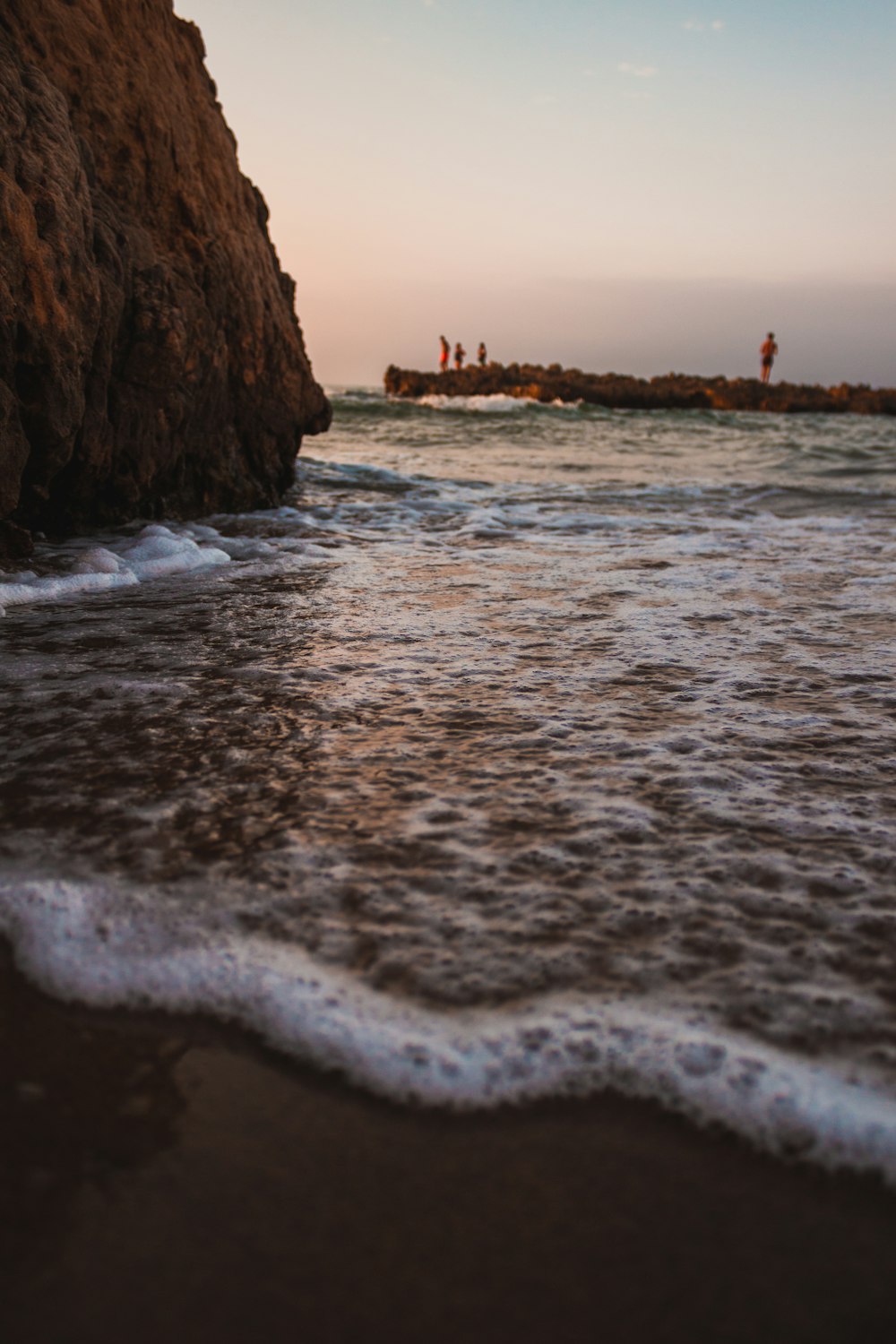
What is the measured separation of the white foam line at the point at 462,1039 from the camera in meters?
1.15

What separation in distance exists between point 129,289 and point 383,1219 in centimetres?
474

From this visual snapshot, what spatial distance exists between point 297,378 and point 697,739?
5579mm

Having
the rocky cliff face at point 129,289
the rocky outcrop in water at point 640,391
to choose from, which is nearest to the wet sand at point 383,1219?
the rocky cliff face at point 129,289

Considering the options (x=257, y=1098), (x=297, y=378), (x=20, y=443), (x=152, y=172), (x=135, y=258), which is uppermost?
(x=152, y=172)

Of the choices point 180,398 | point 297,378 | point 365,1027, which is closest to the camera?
point 365,1027

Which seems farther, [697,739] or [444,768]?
[697,739]

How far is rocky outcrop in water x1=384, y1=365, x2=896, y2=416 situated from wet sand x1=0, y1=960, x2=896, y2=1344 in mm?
30936

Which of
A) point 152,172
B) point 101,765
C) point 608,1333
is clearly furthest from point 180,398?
point 608,1333

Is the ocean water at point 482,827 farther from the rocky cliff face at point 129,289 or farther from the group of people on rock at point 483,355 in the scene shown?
the group of people on rock at point 483,355

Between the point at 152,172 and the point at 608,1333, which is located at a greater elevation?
the point at 152,172

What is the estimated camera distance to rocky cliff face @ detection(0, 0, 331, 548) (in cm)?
383

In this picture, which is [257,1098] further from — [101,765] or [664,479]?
[664,479]

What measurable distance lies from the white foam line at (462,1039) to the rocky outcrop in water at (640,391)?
30678 millimetres

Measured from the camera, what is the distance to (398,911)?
5.01ft
